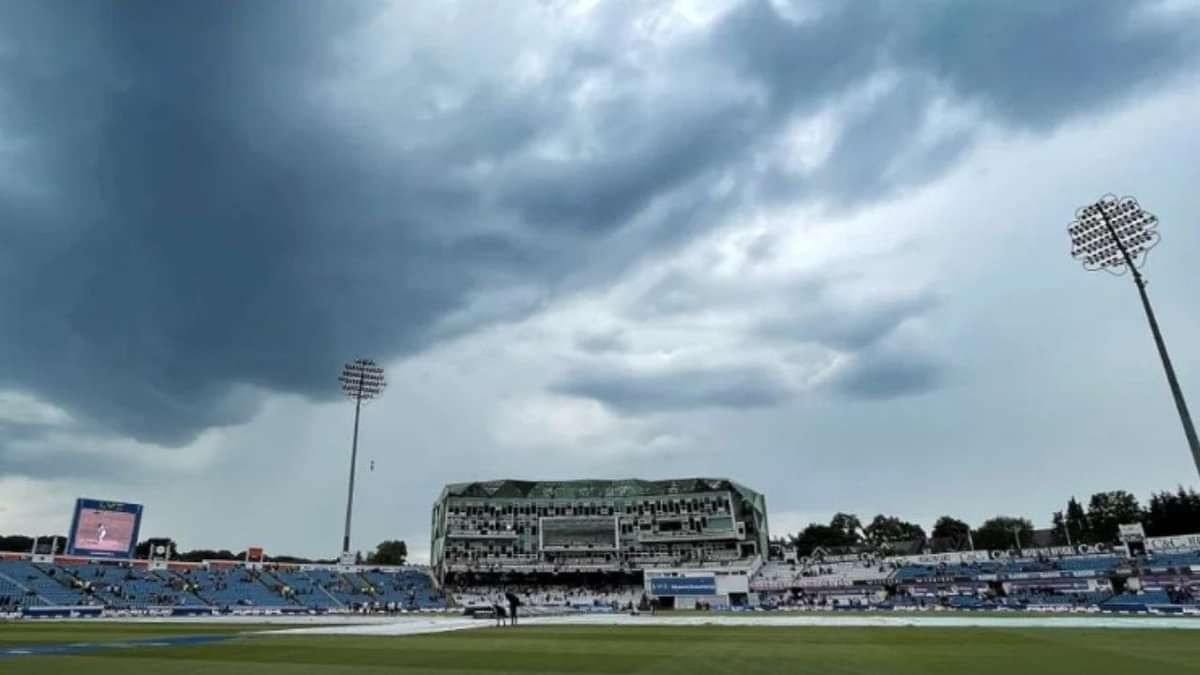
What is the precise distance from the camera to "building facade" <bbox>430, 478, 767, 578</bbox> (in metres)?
97.1

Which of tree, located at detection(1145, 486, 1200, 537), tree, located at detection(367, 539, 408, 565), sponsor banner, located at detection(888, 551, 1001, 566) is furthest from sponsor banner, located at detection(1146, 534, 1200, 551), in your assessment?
tree, located at detection(367, 539, 408, 565)

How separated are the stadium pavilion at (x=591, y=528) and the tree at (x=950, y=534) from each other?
53391 mm

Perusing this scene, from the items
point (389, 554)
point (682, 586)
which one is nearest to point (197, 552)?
point (389, 554)

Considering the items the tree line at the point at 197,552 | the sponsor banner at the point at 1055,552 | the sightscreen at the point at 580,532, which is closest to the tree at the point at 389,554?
the tree line at the point at 197,552

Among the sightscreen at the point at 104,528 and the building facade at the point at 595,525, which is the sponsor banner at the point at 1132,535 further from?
the sightscreen at the point at 104,528

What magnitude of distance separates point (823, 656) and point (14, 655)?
21.2 meters

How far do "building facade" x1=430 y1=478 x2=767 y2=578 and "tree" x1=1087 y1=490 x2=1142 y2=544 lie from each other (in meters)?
71.3

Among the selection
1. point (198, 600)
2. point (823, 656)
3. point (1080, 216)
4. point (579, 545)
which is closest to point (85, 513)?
point (198, 600)

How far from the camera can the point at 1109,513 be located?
128375 mm

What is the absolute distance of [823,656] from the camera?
53.6 ft

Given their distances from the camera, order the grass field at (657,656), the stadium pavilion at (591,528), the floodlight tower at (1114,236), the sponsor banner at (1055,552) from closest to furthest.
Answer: the grass field at (657,656) → the floodlight tower at (1114,236) → the sponsor banner at (1055,552) → the stadium pavilion at (591,528)

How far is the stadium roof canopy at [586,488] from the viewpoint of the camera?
103 meters

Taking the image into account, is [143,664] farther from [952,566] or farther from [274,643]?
[952,566]

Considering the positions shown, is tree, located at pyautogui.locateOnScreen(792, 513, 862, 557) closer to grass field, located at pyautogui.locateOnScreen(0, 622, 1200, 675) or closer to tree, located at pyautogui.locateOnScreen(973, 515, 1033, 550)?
tree, located at pyautogui.locateOnScreen(973, 515, 1033, 550)
